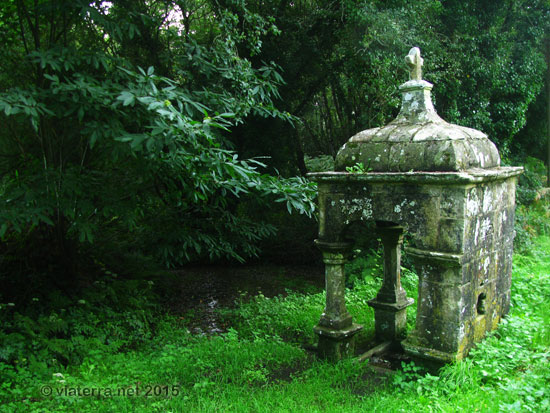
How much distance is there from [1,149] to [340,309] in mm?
5250

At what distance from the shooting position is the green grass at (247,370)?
386 cm

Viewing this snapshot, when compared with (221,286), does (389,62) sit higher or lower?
higher

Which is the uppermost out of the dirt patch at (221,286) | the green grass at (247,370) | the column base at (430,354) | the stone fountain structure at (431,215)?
the stone fountain structure at (431,215)

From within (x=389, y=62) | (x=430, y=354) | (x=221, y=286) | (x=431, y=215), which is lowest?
(x=221, y=286)

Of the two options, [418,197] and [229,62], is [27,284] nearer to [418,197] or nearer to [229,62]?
[229,62]

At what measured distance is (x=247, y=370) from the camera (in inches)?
189

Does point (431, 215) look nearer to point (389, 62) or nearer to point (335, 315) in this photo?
point (335, 315)

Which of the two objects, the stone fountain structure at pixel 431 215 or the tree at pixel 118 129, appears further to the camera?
the tree at pixel 118 129

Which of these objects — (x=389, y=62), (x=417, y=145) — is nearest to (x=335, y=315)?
(x=417, y=145)

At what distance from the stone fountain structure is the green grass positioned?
1.09ft

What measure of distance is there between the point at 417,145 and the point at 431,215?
0.71 m

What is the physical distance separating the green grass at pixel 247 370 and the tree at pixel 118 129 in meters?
1.25

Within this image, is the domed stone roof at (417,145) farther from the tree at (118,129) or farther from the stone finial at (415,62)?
the tree at (118,129)

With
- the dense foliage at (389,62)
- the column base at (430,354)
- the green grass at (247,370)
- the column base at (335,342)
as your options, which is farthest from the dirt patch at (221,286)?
the column base at (430,354)
